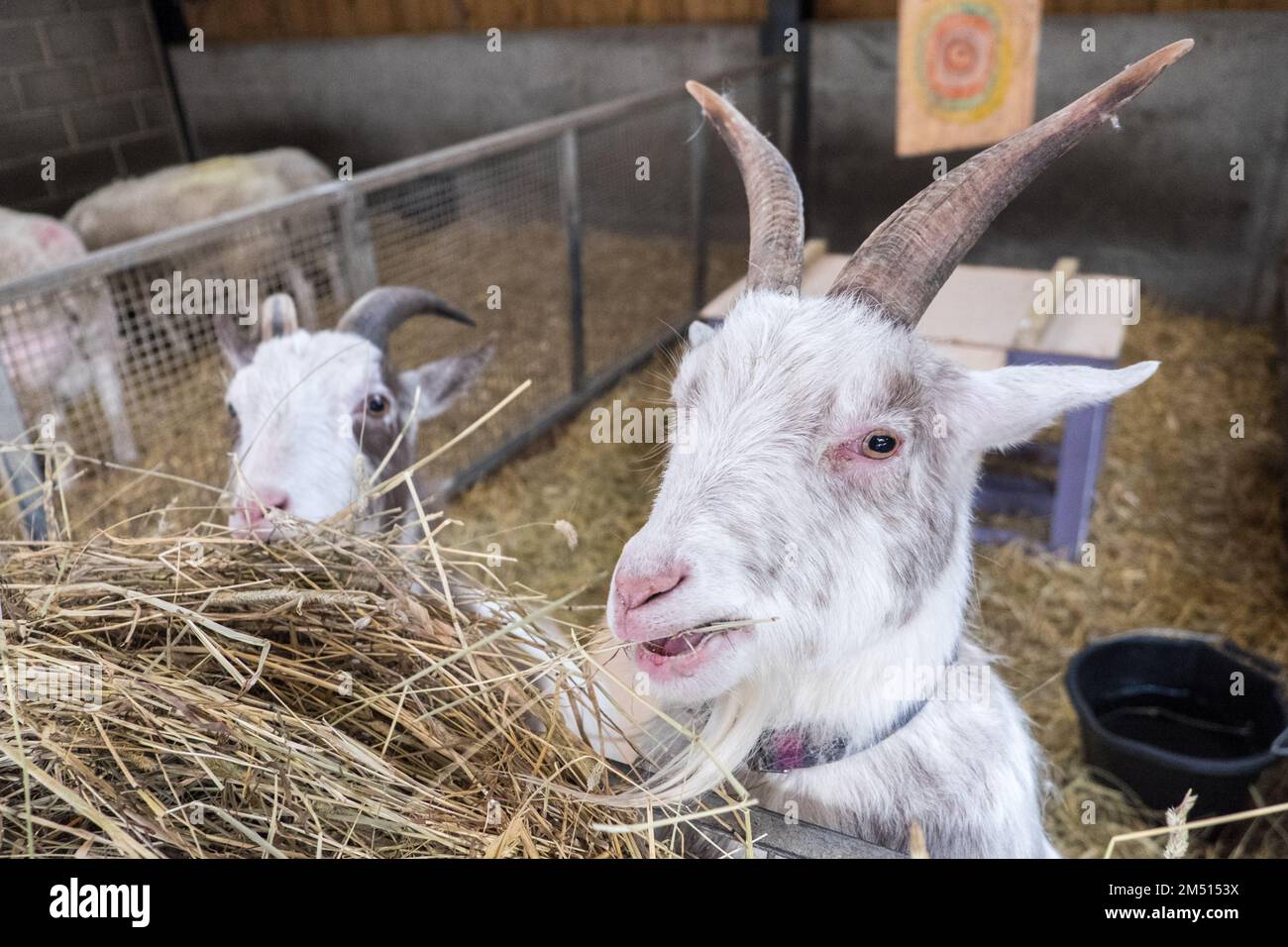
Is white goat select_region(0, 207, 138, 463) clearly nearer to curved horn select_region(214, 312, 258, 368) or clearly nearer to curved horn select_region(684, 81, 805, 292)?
curved horn select_region(214, 312, 258, 368)

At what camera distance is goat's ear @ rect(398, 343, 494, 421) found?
1.95m

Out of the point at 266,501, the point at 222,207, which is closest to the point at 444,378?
the point at 266,501

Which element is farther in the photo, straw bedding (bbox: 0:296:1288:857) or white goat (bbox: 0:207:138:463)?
white goat (bbox: 0:207:138:463)

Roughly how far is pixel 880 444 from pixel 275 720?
0.66m

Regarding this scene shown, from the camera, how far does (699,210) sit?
12.0 feet

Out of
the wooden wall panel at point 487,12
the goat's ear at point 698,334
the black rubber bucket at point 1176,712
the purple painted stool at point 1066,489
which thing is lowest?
the black rubber bucket at point 1176,712

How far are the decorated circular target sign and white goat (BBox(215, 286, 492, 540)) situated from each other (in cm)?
78

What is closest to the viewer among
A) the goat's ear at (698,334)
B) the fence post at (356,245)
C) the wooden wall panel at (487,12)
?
the goat's ear at (698,334)

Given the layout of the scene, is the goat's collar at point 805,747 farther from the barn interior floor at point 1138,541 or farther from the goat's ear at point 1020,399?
the barn interior floor at point 1138,541

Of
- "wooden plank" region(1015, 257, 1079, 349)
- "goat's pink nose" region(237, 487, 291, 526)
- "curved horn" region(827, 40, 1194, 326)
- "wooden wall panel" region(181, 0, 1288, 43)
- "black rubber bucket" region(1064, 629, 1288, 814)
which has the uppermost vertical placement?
"wooden wall panel" region(181, 0, 1288, 43)

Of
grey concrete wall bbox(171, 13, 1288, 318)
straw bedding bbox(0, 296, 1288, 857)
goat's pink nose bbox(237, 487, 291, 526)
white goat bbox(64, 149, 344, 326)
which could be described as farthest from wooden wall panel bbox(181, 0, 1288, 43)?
straw bedding bbox(0, 296, 1288, 857)

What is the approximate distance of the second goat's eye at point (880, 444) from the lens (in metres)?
0.86

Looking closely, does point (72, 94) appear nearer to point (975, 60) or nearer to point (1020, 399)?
point (975, 60)

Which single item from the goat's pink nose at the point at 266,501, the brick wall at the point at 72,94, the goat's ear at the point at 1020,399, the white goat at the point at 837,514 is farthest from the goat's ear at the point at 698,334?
the brick wall at the point at 72,94
